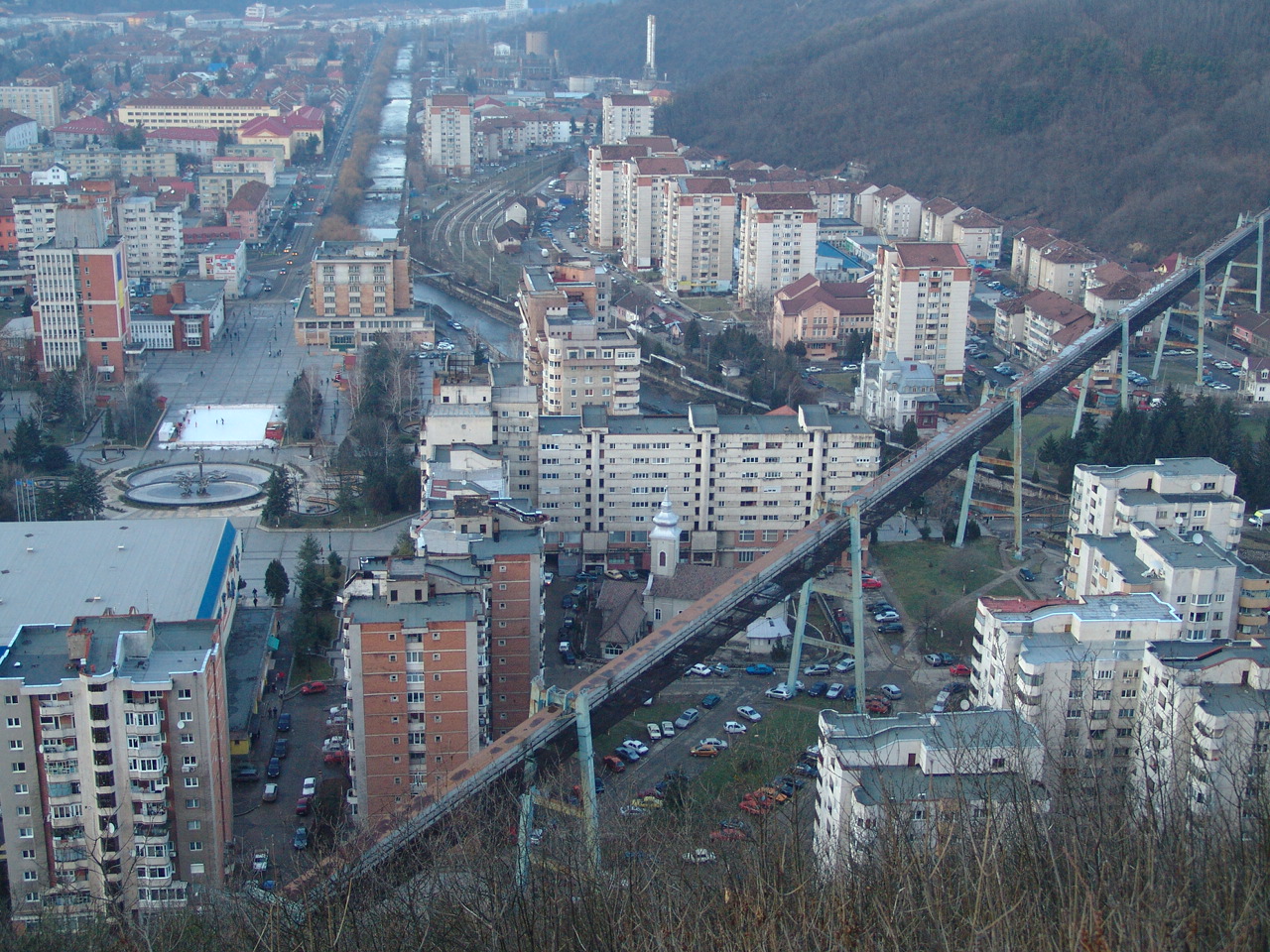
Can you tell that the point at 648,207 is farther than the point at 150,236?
Yes

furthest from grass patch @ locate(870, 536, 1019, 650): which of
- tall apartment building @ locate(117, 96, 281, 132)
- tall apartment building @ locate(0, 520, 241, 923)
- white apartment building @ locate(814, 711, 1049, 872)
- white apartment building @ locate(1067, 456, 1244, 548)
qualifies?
tall apartment building @ locate(117, 96, 281, 132)

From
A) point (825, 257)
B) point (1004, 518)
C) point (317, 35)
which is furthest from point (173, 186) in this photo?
point (317, 35)

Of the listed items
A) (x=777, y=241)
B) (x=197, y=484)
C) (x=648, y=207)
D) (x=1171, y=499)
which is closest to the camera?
(x=1171, y=499)

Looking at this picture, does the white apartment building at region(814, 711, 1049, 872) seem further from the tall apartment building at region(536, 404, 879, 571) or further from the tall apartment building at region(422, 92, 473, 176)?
the tall apartment building at region(422, 92, 473, 176)

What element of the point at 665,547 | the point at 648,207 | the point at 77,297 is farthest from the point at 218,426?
the point at 648,207

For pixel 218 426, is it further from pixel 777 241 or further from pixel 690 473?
pixel 777 241

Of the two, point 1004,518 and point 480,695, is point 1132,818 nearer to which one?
point 480,695
